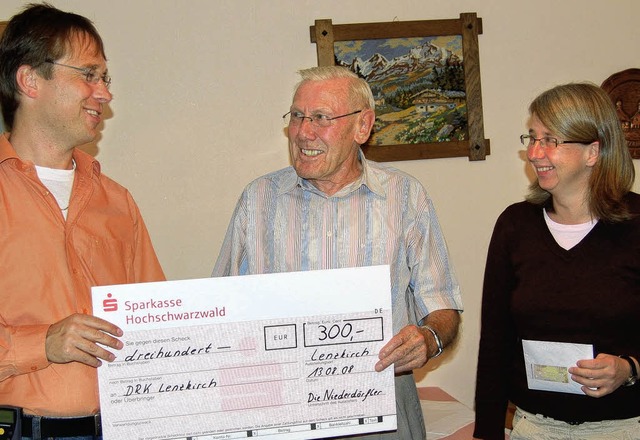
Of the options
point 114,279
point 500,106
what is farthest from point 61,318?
point 500,106

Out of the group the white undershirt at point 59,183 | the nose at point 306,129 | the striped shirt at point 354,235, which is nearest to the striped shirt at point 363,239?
the striped shirt at point 354,235

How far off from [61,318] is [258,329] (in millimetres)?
528

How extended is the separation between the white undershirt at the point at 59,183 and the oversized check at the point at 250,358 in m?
0.38

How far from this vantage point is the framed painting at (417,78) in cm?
385

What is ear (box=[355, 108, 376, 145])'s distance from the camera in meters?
2.38

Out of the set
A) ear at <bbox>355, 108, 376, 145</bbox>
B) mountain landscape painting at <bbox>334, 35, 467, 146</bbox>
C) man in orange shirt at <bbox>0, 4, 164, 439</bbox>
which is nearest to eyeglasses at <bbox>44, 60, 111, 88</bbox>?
man in orange shirt at <bbox>0, 4, 164, 439</bbox>

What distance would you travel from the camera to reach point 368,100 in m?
2.41

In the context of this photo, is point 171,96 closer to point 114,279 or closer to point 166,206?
point 166,206

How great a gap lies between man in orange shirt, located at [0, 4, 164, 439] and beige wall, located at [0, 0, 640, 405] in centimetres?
160

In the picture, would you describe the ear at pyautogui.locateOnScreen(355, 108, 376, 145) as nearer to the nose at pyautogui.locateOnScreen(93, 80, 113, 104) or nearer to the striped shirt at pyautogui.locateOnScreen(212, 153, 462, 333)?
the striped shirt at pyautogui.locateOnScreen(212, 153, 462, 333)

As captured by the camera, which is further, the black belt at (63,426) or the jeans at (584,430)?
the jeans at (584,430)

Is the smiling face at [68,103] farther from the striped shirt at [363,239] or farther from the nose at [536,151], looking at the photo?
the nose at [536,151]

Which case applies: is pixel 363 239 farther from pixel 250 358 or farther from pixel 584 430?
pixel 584 430

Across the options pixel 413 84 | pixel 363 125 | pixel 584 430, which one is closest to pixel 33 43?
pixel 363 125
